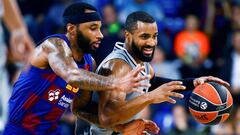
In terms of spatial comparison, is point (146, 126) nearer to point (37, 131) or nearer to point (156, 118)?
point (37, 131)

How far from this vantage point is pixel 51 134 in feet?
21.0

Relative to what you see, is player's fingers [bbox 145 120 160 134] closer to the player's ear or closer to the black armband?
the black armband

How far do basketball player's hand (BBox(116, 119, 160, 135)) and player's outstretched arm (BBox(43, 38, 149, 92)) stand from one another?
91 cm

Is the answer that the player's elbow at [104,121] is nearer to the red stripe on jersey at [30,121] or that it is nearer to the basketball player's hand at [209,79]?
the red stripe on jersey at [30,121]

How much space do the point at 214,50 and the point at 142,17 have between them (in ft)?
19.7

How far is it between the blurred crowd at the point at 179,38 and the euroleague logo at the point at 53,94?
4013 mm

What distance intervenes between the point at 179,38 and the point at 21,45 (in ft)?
26.6

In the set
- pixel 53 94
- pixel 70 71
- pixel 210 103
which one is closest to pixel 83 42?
pixel 53 94

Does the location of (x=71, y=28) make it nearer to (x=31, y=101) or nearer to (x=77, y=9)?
(x=77, y=9)

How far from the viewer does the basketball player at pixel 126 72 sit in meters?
6.07

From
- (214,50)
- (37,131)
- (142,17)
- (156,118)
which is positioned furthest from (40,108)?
(214,50)

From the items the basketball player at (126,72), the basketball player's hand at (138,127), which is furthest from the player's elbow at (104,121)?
the basketball player's hand at (138,127)

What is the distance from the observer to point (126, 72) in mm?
6367

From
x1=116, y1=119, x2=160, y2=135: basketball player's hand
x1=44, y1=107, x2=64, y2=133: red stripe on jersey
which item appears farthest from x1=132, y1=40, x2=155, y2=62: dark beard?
x1=44, y1=107, x2=64, y2=133: red stripe on jersey
